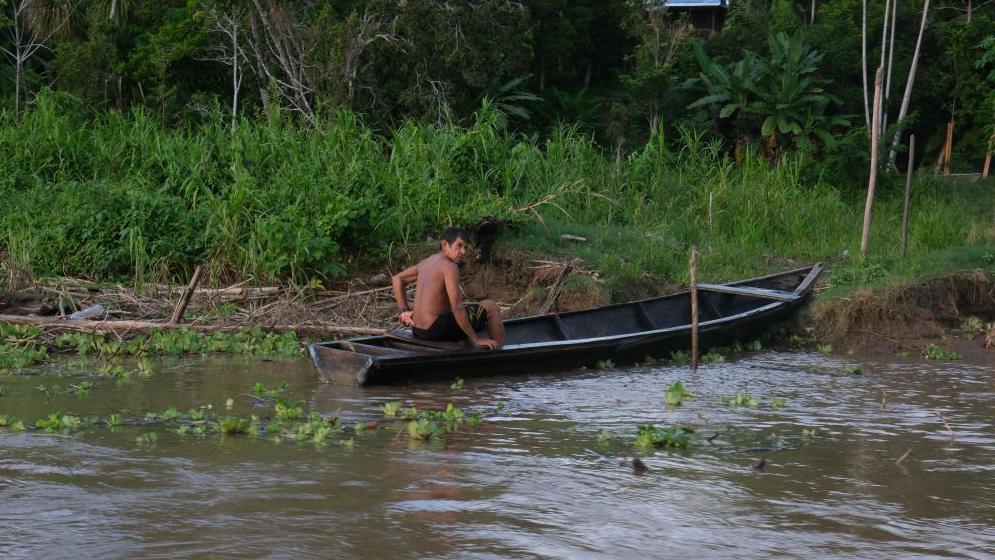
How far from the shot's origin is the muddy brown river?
4449 millimetres

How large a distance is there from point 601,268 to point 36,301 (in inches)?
222

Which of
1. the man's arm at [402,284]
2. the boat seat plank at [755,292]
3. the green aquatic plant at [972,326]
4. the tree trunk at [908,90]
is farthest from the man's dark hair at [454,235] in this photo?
the tree trunk at [908,90]

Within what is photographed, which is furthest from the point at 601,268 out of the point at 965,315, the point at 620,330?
the point at 965,315

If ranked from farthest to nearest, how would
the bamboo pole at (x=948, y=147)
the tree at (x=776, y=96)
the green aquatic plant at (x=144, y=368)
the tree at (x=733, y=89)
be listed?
the bamboo pole at (x=948, y=147) → the tree at (x=733, y=89) → the tree at (x=776, y=96) → the green aquatic plant at (x=144, y=368)

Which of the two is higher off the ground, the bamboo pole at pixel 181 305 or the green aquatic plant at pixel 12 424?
the bamboo pole at pixel 181 305

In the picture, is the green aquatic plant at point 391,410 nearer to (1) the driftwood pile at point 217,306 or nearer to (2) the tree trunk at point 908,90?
(1) the driftwood pile at point 217,306

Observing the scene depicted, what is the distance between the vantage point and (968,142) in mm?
20875

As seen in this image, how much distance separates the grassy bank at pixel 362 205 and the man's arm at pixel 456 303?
3.03 metres

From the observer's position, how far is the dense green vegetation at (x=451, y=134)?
1123 centimetres

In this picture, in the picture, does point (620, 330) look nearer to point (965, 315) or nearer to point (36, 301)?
point (965, 315)

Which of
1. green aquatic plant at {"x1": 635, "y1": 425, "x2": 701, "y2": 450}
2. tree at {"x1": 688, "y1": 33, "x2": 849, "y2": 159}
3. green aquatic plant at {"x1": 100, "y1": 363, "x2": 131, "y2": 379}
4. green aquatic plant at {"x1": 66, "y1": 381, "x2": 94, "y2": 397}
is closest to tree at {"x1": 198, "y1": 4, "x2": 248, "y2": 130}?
tree at {"x1": 688, "y1": 33, "x2": 849, "y2": 159}

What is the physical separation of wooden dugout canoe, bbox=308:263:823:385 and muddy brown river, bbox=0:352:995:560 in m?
0.23

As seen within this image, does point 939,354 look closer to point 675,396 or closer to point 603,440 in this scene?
point 675,396

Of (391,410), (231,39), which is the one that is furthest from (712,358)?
(231,39)
